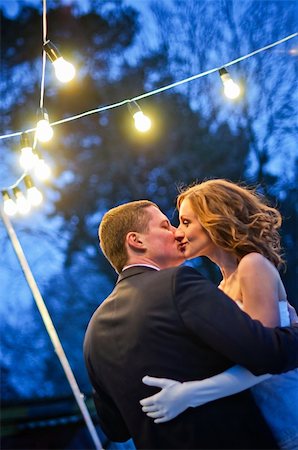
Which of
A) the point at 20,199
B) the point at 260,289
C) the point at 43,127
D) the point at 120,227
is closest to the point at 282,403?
the point at 260,289

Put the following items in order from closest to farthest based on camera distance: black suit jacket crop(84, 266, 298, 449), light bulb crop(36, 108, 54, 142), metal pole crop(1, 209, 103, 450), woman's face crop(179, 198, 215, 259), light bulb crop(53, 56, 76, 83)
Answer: black suit jacket crop(84, 266, 298, 449)
metal pole crop(1, 209, 103, 450)
woman's face crop(179, 198, 215, 259)
light bulb crop(53, 56, 76, 83)
light bulb crop(36, 108, 54, 142)

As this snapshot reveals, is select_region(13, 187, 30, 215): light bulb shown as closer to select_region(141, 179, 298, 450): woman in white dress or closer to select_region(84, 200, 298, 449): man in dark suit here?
select_region(141, 179, 298, 450): woman in white dress

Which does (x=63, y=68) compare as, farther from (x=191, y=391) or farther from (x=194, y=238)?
(x=191, y=391)

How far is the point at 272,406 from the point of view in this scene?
4.42ft

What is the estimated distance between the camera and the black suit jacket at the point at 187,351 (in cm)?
112

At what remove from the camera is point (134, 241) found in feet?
5.05

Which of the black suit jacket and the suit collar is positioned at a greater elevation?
the suit collar

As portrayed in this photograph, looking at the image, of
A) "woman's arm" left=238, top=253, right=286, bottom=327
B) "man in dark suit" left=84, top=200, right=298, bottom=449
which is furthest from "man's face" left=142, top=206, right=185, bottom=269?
"woman's arm" left=238, top=253, right=286, bottom=327

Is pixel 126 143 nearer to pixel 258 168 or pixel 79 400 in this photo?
pixel 258 168

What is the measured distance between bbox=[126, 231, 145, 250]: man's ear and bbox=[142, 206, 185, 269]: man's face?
0.05ft

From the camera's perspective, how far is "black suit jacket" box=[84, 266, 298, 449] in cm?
112

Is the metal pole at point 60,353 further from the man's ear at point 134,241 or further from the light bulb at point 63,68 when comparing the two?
the light bulb at point 63,68

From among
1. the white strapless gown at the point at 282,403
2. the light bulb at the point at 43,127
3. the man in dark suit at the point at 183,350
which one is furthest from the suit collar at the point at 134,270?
the light bulb at the point at 43,127

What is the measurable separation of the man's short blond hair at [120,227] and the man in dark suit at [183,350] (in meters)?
0.16
